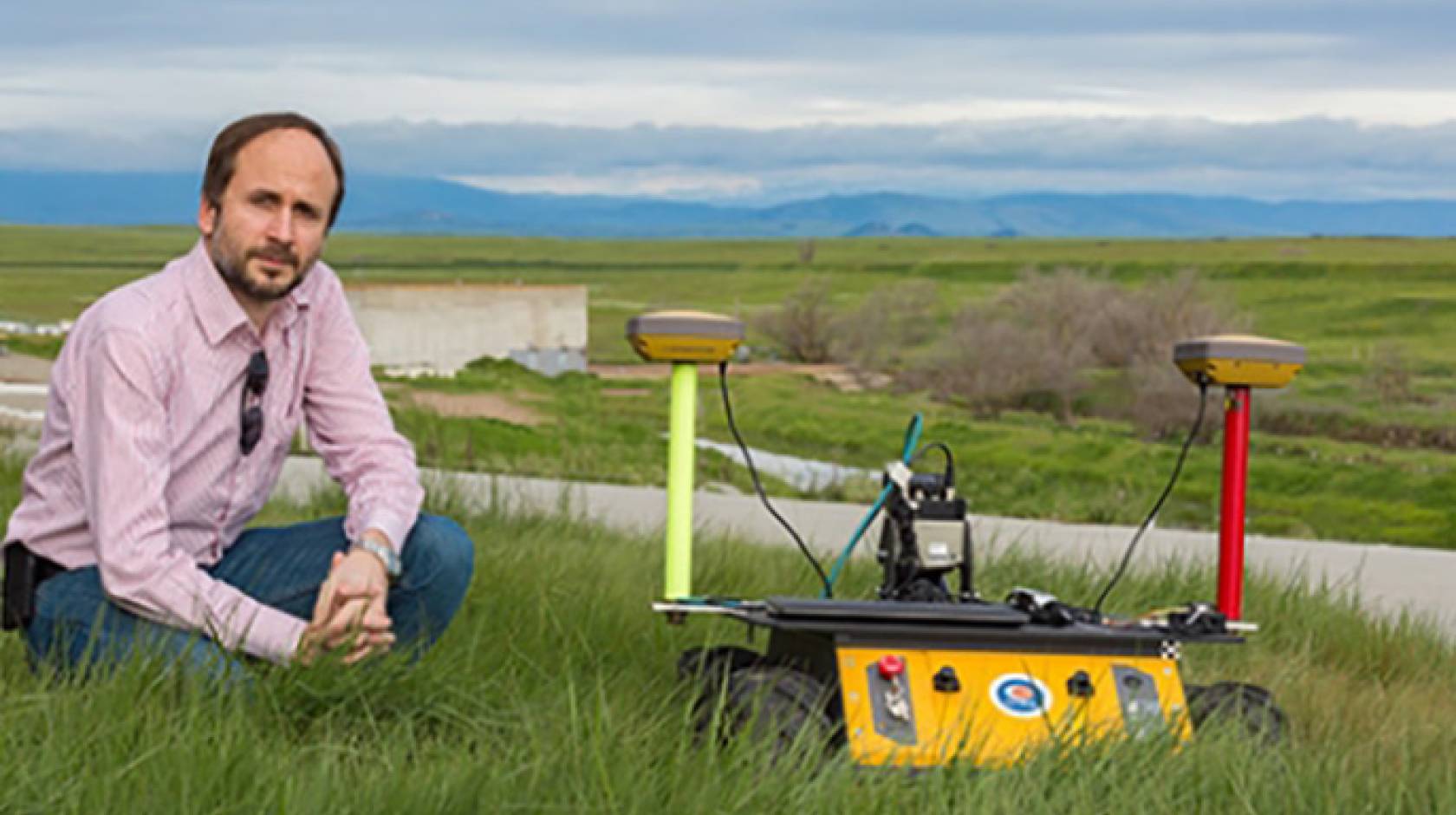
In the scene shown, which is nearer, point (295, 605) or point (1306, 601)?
point (295, 605)

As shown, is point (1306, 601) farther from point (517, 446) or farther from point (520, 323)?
point (520, 323)

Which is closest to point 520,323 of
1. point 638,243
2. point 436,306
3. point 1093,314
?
point 436,306

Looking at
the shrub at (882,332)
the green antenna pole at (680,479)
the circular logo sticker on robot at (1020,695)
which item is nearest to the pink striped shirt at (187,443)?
the green antenna pole at (680,479)

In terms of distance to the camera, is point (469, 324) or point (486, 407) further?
point (469, 324)

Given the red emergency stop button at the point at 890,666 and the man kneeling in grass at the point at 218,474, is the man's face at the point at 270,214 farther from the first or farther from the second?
the red emergency stop button at the point at 890,666

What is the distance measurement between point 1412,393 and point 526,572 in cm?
4572

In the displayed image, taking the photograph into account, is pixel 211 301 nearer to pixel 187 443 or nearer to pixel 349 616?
pixel 187 443

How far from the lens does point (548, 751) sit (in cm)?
294

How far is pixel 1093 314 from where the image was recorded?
50844 mm

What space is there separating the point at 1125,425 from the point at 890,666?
136 ft

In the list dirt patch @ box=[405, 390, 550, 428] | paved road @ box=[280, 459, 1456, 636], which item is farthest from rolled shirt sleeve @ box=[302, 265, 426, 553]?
dirt patch @ box=[405, 390, 550, 428]

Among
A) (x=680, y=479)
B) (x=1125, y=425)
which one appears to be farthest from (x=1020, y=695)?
(x=1125, y=425)

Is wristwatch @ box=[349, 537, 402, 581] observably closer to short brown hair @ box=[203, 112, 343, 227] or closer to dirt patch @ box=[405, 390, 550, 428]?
short brown hair @ box=[203, 112, 343, 227]

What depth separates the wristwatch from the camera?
3410 mm
